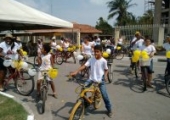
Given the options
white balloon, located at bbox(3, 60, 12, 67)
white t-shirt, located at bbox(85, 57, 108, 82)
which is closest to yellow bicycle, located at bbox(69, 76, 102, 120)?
white t-shirt, located at bbox(85, 57, 108, 82)

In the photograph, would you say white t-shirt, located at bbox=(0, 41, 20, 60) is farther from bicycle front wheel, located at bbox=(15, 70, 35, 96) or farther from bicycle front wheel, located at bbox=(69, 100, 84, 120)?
bicycle front wheel, located at bbox=(69, 100, 84, 120)

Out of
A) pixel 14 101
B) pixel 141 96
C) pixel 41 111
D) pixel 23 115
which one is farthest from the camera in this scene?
pixel 141 96

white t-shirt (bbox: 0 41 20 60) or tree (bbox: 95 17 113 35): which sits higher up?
tree (bbox: 95 17 113 35)

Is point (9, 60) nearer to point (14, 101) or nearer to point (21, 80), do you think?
point (21, 80)

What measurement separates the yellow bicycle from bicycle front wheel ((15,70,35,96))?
262 cm

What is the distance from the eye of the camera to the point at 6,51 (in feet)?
28.2

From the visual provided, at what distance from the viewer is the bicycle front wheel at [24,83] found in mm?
8234

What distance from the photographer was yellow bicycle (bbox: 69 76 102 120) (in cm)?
542

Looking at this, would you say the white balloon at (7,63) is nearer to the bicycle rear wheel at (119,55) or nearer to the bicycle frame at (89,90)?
the bicycle frame at (89,90)

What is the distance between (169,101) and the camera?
7.81m

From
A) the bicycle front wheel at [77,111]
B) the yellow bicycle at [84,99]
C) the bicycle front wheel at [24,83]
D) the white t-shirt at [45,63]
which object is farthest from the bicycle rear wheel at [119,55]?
the bicycle front wheel at [77,111]

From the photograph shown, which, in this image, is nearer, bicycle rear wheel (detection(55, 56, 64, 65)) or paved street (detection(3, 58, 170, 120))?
paved street (detection(3, 58, 170, 120))

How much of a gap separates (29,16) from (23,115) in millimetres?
8609

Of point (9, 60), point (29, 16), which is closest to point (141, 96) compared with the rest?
point (9, 60)
